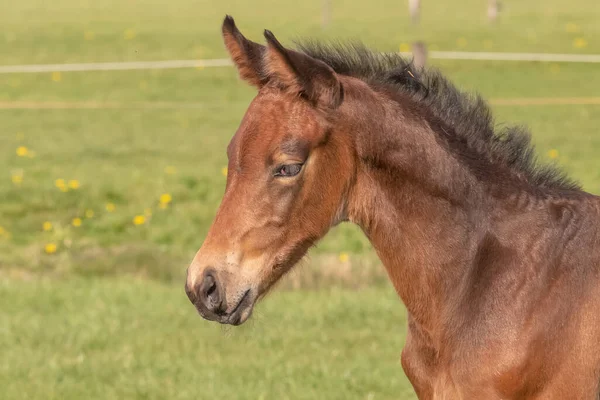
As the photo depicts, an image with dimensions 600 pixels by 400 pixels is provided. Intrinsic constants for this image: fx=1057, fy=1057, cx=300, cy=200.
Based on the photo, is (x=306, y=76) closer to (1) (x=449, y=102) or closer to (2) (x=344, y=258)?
(1) (x=449, y=102)

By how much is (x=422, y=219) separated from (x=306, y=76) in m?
0.67

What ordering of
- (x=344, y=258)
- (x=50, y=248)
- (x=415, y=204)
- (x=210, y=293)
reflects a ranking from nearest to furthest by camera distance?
(x=210, y=293), (x=415, y=204), (x=344, y=258), (x=50, y=248)

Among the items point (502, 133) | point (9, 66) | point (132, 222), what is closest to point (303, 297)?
point (132, 222)

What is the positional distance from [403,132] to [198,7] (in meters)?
28.5

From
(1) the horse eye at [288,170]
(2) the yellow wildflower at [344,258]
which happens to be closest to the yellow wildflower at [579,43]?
(2) the yellow wildflower at [344,258]

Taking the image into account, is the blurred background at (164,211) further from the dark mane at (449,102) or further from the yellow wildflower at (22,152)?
the dark mane at (449,102)

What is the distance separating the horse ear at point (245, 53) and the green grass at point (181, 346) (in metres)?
1.88

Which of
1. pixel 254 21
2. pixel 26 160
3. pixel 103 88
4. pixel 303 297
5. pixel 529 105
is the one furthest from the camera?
pixel 254 21

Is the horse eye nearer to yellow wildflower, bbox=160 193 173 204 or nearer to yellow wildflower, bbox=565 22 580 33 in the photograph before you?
yellow wildflower, bbox=160 193 173 204

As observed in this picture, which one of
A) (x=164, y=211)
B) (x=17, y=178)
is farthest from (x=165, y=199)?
(x=17, y=178)

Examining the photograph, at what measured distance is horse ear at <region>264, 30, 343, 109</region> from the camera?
3639mm

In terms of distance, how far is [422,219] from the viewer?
150 inches

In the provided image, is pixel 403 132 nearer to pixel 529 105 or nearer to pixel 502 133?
pixel 502 133

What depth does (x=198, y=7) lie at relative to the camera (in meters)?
31.6
